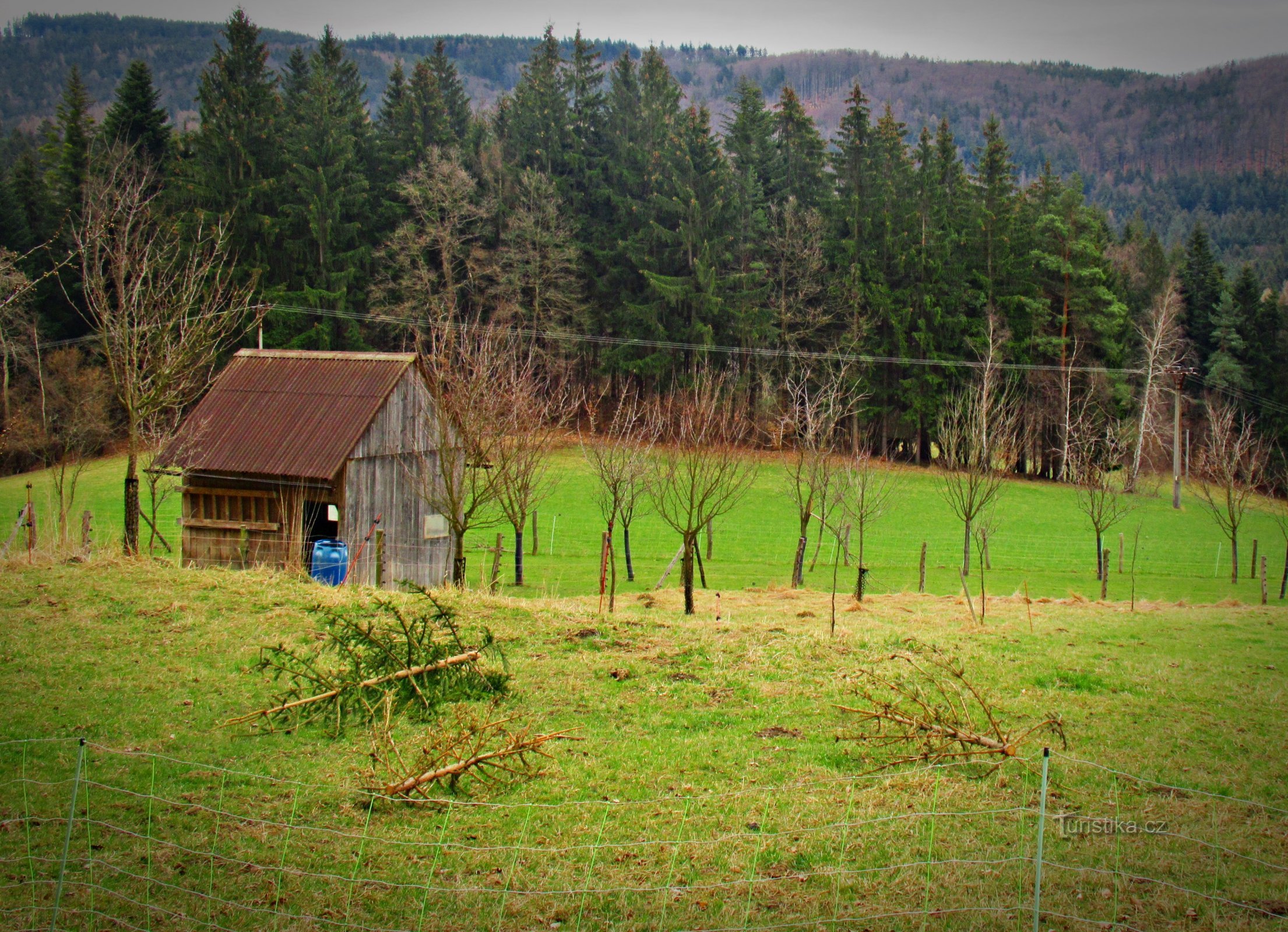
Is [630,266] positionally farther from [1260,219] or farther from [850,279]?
[1260,219]

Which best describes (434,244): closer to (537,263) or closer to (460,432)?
(537,263)

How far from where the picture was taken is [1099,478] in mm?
27984

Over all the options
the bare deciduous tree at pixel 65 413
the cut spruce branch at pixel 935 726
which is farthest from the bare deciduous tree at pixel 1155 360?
the bare deciduous tree at pixel 65 413

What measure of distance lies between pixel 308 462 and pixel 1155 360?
150 ft

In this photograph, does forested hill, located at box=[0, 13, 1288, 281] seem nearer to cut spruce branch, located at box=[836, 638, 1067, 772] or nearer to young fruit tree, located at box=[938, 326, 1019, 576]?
young fruit tree, located at box=[938, 326, 1019, 576]

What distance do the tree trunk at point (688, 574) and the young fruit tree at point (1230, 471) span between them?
17076 mm

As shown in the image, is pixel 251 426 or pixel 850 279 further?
pixel 850 279

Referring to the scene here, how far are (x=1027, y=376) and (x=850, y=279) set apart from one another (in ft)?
33.9

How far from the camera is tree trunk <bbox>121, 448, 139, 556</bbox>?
16547 mm

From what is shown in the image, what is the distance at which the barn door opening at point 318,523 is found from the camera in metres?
20.0

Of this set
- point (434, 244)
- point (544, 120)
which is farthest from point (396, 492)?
point (544, 120)

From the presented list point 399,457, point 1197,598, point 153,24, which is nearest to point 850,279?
point 1197,598

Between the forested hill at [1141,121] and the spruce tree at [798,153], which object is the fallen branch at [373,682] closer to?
the spruce tree at [798,153]

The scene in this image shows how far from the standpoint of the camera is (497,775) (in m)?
7.70
